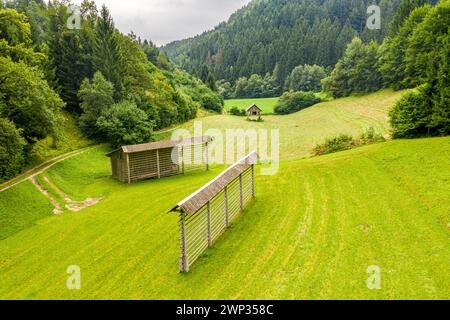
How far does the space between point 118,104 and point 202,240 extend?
93.7 ft

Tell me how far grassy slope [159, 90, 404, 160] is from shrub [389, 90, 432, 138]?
9.05m

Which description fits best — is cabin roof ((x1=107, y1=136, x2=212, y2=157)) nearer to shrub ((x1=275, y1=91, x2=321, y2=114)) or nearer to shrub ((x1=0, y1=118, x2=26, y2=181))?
shrub ((x1=0, y1=118, x2=26, y2=181))

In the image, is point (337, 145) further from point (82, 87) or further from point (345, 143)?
point (82, 87)

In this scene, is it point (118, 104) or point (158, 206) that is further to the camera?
point (118, 104)

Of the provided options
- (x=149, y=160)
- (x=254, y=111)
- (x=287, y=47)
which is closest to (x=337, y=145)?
(x=149, y=160)

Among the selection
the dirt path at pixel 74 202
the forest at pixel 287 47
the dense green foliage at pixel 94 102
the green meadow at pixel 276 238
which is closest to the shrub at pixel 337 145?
the green meadow at pixel 276 238

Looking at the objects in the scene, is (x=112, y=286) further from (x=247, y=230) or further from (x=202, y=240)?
(x=247, y=230)

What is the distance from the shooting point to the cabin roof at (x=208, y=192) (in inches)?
399

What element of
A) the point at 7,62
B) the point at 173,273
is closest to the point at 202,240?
the point at 173,273

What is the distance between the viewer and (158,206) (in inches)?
685

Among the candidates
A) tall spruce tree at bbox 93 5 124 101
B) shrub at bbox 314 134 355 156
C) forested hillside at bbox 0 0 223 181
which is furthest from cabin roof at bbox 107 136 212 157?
tall spruce tree at bbox 93 5 124 101

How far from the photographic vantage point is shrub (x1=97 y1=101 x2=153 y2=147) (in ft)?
111

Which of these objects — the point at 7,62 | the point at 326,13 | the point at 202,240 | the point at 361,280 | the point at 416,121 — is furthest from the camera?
the point at 326,13
